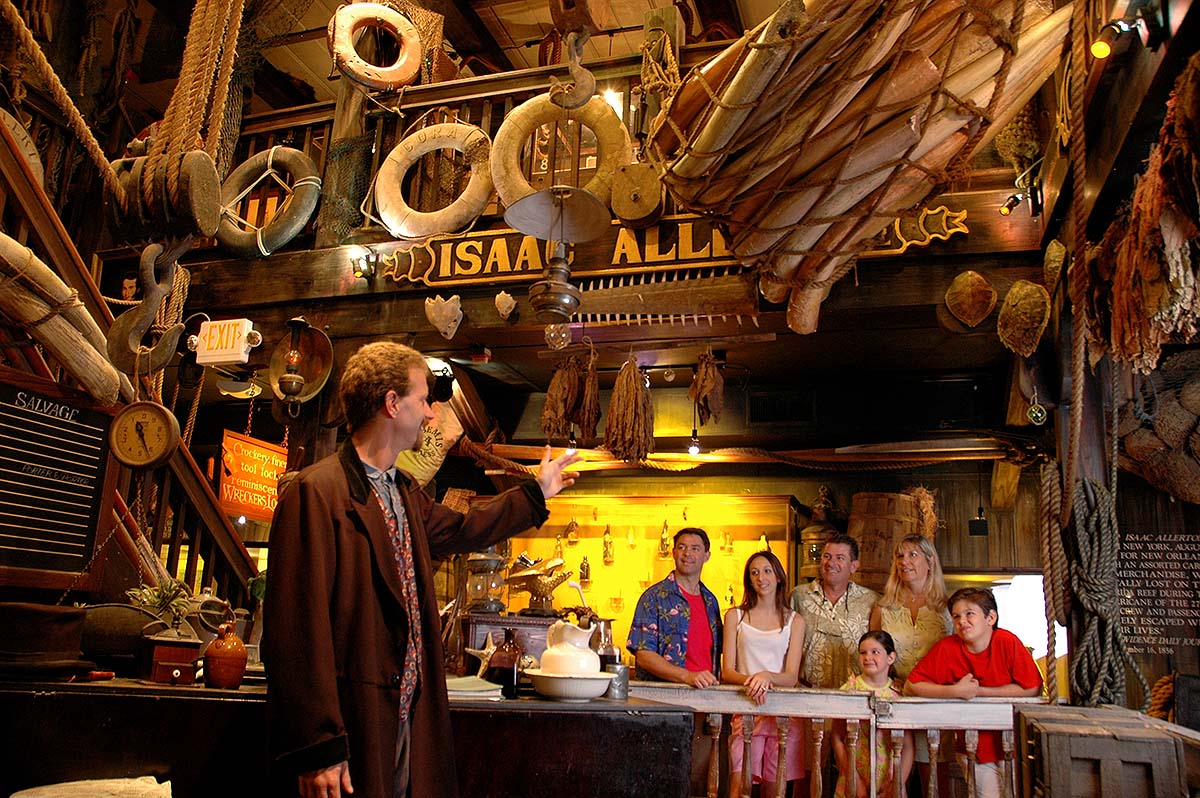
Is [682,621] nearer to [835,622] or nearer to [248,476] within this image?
[835,622]

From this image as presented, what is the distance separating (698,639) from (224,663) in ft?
9.70

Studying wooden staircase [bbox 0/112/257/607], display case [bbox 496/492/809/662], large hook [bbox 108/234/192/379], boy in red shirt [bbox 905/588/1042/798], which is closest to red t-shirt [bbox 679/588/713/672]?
boy in red shirt [bbox 905/588/1042/798]

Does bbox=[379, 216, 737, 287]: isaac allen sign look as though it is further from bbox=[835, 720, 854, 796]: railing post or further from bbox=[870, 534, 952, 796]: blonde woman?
bbox=[835, 720, 854, 796]: railing post

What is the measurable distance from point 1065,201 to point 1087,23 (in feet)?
4.03

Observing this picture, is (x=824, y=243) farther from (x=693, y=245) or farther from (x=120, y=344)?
(x=120, y=344)

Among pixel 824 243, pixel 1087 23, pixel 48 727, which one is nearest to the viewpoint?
pixel 48 727

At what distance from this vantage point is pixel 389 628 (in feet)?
8.57

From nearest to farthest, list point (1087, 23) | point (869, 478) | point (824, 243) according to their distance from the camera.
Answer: point (1087, 23) < point (824, 243) < point (869, 478)

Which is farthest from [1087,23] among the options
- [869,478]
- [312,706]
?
[869,478]

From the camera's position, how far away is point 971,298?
5000mm

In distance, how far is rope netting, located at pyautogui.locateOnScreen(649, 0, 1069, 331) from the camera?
117 inches

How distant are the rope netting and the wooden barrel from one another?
412cm

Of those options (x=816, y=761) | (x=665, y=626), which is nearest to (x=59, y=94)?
(x=665, y=626)

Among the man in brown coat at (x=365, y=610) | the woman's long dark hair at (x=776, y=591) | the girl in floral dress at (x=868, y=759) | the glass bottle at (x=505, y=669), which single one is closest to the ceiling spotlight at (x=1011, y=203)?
the woman's long dark hair at (x=776, y=591)
